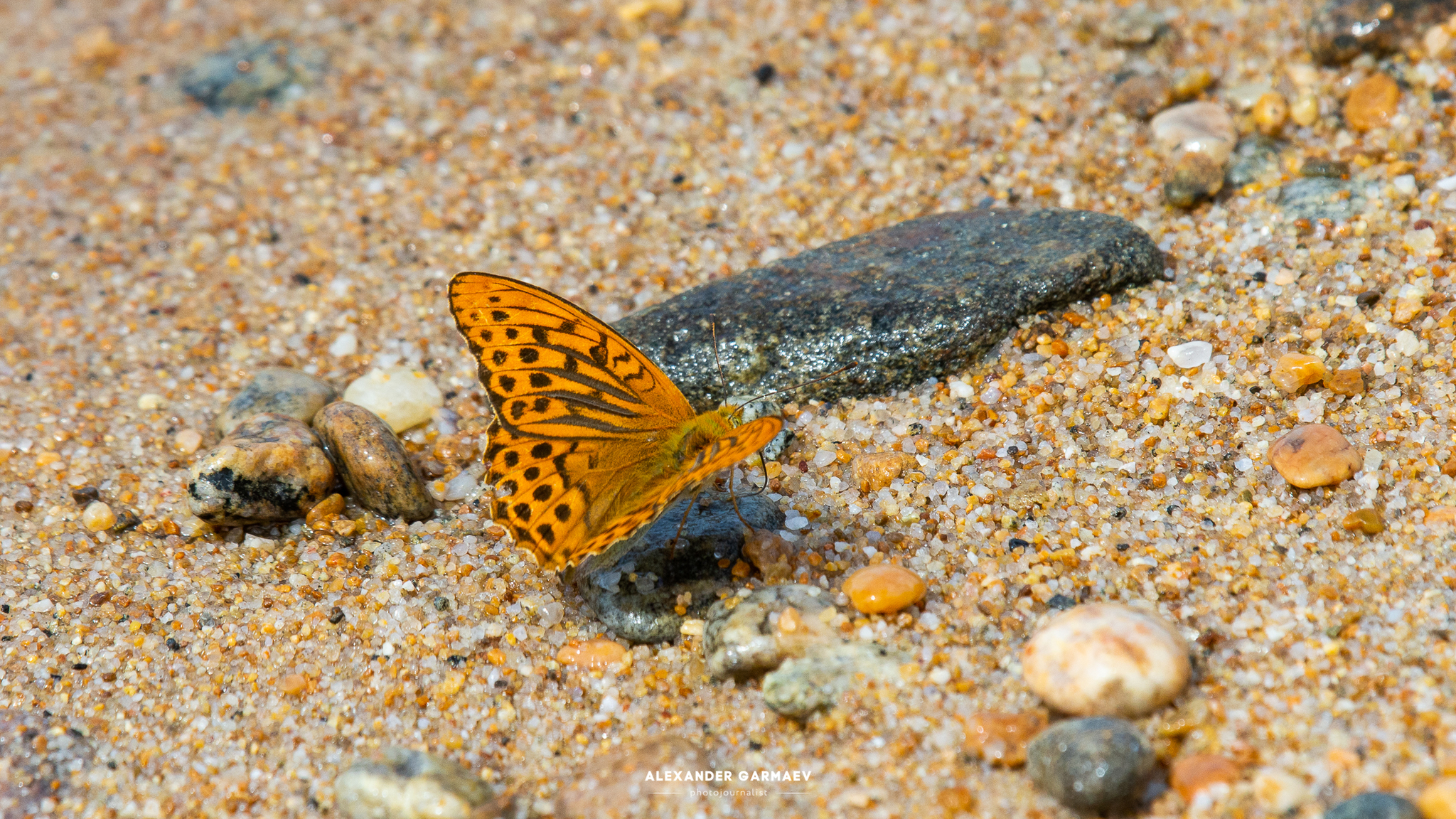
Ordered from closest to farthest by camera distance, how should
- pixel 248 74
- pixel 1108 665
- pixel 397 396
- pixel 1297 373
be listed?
pixel 1108 665
pixel 1297 373
pixel 397 396
pixel 248 74

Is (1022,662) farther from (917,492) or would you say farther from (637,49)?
(637,49)

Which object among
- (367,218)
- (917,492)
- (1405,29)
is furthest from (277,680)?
(1405,29)

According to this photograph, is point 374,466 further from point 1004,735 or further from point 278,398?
point 1004,735

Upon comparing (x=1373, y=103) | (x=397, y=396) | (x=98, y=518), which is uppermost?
(x=1373, y=103)

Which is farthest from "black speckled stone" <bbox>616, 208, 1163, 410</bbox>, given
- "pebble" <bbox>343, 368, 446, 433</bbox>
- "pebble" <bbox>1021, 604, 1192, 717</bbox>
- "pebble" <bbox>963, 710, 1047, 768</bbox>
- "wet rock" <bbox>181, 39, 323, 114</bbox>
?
"wet rock" <bbox>181, 39, 323, 114</bbox>

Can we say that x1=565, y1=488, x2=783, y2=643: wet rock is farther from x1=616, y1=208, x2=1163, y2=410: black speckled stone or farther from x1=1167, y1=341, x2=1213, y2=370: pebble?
x1=1167, y1=341, x2=1213, y2=370: pebble

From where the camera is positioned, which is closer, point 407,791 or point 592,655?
point 407,791

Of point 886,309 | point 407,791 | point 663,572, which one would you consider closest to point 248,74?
point 886,309

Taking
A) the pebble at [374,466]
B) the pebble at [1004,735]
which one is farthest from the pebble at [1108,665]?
the pebble at [374,466]
